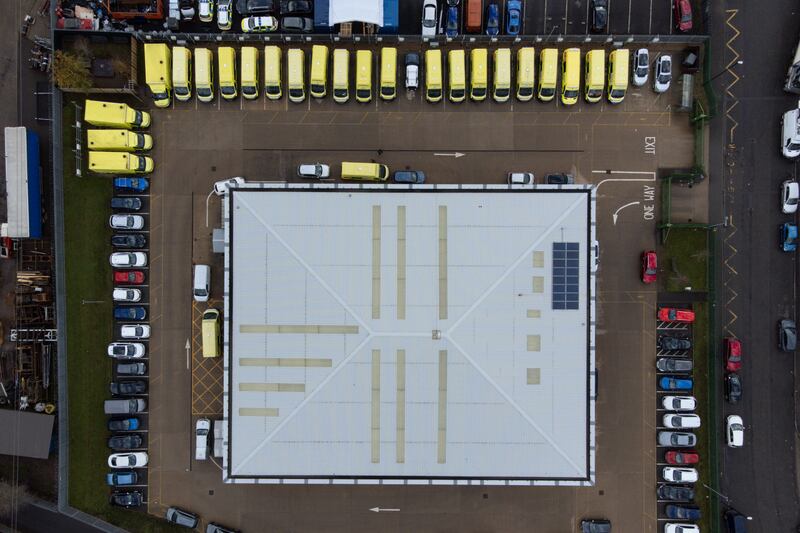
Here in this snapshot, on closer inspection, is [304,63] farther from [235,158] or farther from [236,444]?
[236,444]

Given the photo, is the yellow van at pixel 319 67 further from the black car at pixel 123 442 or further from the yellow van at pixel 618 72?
the black car at pixel 123 442

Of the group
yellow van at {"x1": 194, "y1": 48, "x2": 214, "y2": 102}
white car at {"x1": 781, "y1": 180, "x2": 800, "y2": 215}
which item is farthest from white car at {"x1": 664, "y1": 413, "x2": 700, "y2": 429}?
yellow van at {"x1": 194, "y1": 48, "x2": 214, "y2": 102}

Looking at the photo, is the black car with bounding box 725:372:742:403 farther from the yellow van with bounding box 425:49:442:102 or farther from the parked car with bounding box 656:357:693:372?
the yellow van with bounding box 425:49:442:102

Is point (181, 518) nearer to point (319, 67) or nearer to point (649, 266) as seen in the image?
point (319, 67)

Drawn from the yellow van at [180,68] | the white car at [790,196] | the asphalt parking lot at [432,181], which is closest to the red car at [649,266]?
the asphalt parking lot at [432,181]

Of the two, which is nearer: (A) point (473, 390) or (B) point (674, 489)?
(A) point (473, 390)

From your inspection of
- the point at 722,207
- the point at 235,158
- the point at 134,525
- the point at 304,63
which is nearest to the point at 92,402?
the point at 134,525

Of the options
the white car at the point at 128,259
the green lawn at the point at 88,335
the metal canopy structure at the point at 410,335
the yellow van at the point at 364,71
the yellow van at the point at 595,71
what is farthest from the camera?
the green lawn at the point at 88,335
